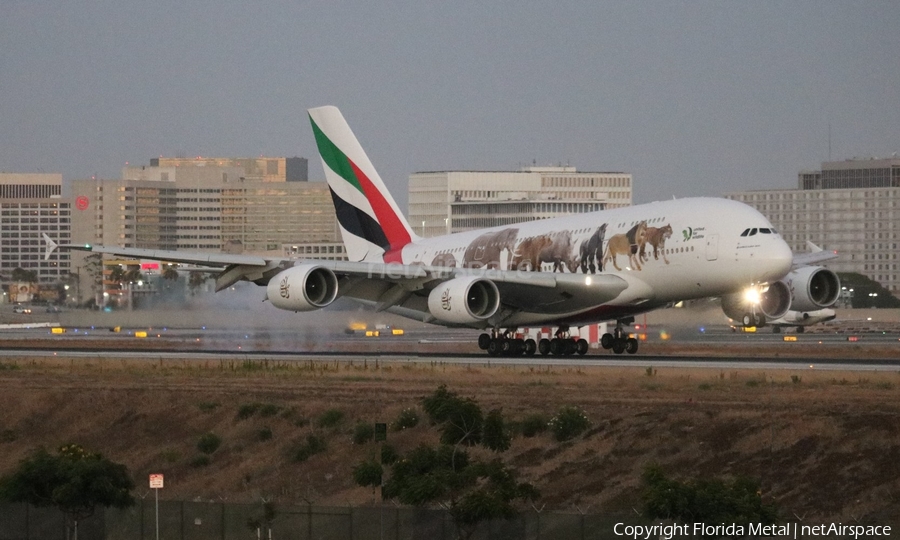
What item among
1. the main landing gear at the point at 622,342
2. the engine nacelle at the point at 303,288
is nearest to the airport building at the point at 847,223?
the main landing gear at the point at 622,342

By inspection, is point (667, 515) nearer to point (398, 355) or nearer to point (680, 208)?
point (680, 208)

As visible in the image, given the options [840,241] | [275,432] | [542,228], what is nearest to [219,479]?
[275,432]

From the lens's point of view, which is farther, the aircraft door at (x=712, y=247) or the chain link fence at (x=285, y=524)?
the aircraft door at (x=712, y=247)

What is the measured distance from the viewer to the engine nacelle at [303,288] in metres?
49.0

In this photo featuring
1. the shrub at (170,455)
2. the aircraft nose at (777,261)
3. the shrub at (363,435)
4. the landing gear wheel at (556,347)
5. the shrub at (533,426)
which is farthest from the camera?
the landing gear wheel at (556,347)

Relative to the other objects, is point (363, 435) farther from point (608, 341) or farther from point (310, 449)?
point (608, 341)

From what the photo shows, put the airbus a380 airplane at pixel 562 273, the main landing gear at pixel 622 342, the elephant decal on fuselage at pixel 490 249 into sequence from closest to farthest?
the airbus a380 airplane at pixel 562 273, the main landing gear at pixel 622 342, the elephant decal on fuselage at pixel 490 249

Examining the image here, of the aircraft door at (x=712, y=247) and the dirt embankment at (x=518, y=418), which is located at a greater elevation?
the aircraft door at (x=712, y=247)

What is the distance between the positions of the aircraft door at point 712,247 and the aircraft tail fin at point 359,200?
17334mm

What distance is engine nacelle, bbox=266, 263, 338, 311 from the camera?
49031mm

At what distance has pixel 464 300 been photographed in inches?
1873

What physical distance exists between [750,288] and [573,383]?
312 inches

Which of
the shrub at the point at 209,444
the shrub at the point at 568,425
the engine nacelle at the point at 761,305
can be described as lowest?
the shrub at the point at 209,444

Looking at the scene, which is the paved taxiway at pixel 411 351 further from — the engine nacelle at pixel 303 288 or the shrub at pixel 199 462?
the shrub at pixel 199 462
